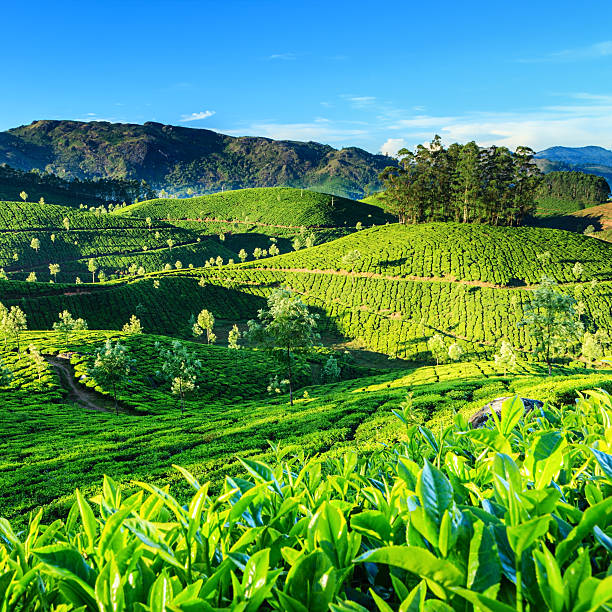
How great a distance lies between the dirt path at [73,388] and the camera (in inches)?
1564

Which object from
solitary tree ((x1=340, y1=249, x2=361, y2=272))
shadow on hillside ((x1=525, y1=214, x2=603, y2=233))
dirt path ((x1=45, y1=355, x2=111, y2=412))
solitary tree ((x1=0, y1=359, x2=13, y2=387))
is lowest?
dirt path ((x1=45, y1=355, x2=111, y2=412))

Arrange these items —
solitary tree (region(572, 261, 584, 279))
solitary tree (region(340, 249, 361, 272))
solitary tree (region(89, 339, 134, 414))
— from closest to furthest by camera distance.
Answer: solitary tree (region(89, 339, 134, 414)) < solitary tree (region(572, 261, 584, 279)) < solitary tree (region(340, 249, 361, 272))

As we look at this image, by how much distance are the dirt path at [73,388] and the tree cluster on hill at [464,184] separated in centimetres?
10270

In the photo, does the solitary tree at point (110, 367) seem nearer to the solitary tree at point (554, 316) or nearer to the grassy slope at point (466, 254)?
the solitary tree at point (554, 316)

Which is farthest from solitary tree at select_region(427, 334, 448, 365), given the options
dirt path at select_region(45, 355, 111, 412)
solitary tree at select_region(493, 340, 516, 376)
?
dirt path at select_region(45, 355, 111, 412)

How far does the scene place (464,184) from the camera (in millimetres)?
111438

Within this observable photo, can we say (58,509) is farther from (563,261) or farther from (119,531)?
(563,261)

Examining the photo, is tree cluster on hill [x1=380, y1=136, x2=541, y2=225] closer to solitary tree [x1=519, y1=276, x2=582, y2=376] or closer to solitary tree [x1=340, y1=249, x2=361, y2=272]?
solitary tree [x1=340, y1=249, x2=361, y2=272]

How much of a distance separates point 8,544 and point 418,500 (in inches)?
102

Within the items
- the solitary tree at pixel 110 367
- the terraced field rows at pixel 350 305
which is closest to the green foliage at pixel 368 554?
the solitary tree at pixel 110 367

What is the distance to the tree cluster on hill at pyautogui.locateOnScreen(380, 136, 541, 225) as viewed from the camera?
10838cm

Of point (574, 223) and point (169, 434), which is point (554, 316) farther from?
point (574, 223)

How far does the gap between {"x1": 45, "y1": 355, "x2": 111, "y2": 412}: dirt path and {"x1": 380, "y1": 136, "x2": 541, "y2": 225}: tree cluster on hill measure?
103 m

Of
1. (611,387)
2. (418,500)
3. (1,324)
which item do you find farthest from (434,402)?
(1,324)
